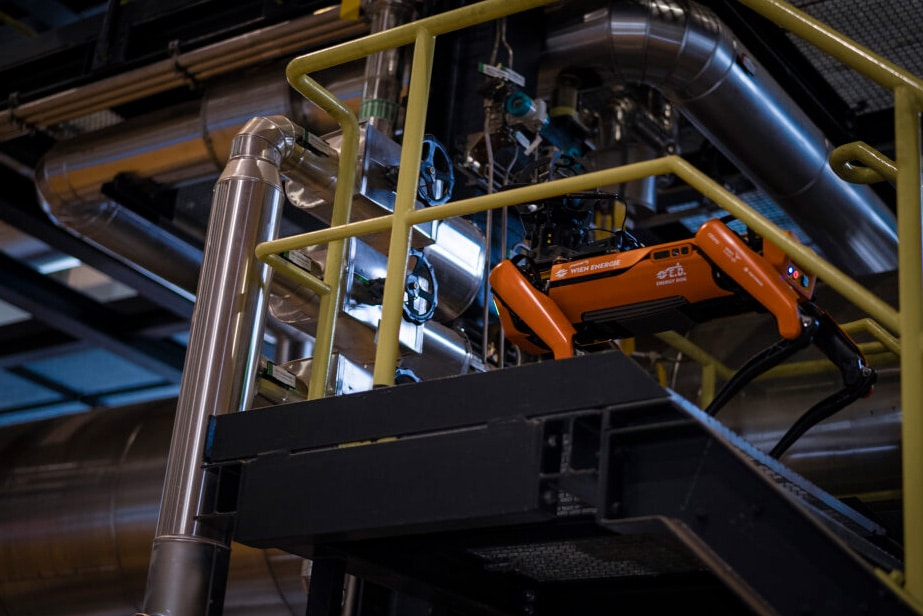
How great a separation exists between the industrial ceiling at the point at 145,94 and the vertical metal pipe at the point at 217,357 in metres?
1.79

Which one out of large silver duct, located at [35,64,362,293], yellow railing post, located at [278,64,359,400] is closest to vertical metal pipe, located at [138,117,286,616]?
yellow railing post, located at [278,64,359,400]

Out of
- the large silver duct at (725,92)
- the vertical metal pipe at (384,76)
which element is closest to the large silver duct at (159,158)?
the vertical metal pipe at (384,76)

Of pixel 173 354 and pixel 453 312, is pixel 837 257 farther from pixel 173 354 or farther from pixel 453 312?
pixel 173 354

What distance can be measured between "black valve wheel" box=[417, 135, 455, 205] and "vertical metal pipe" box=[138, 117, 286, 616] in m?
0.51

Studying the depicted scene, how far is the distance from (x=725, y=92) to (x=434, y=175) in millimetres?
1738

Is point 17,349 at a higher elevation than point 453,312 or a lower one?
higher

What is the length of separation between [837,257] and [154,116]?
12.0ft

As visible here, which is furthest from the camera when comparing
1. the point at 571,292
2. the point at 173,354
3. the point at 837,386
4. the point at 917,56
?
the point at 173,354

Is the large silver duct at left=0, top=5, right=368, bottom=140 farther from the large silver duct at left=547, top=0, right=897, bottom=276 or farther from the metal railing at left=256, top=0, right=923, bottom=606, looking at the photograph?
the metal railing at left=256, top=0, right=923, bottom=606

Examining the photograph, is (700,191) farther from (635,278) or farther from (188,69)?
(188,69)

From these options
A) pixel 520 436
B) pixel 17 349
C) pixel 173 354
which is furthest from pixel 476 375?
pixel 17 349

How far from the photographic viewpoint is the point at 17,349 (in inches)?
382

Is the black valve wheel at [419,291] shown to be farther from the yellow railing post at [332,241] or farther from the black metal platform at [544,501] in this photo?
the black metal platform at [544,501]

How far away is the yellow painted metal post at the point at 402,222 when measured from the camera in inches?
132
